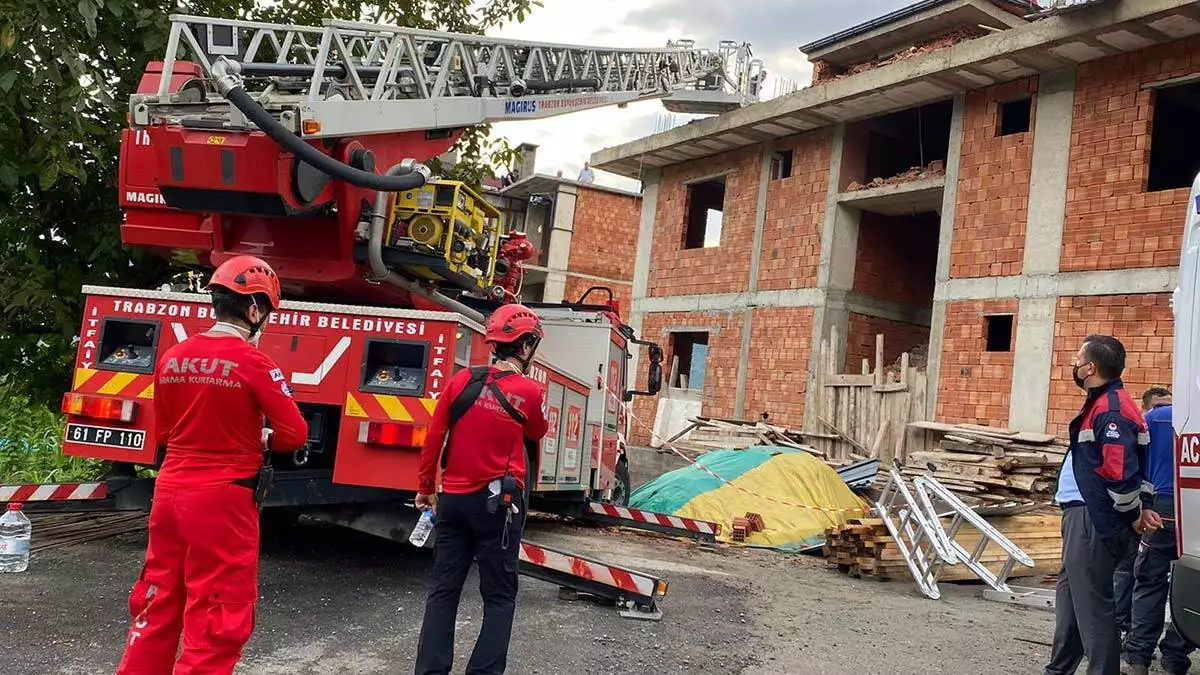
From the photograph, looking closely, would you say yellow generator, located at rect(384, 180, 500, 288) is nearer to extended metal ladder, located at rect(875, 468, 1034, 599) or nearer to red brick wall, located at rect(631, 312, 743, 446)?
extended metal ladder, located at rect(875, 468, 1034, 599)

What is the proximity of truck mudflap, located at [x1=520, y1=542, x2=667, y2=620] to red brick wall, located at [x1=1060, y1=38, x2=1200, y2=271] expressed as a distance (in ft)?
31.8

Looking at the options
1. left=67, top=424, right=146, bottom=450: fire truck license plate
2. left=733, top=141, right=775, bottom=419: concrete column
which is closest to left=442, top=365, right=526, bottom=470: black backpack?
left=67, top=424, right=146, bottom=450: fire truck license plate

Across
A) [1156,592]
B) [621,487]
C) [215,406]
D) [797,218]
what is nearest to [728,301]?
[797,218]

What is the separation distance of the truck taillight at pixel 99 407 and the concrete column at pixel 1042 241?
11881 millimetres

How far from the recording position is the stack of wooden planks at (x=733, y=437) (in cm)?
1700

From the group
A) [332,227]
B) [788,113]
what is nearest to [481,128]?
[332,227]

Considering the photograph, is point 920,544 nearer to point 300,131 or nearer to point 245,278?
point 300,131

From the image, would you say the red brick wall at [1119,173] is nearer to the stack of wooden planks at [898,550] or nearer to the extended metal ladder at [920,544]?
the stack of wooden planks at [898,550]

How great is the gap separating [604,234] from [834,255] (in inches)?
640

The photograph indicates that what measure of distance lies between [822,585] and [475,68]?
552 centimetres

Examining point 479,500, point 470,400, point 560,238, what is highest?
point 560,238

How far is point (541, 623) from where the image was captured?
20.5 feet

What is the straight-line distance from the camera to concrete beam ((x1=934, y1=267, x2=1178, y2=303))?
1279cm

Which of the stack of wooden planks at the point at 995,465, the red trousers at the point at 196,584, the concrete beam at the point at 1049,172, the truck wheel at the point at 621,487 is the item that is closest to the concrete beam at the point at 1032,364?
the stack of wooden planks at the point at 995,465
